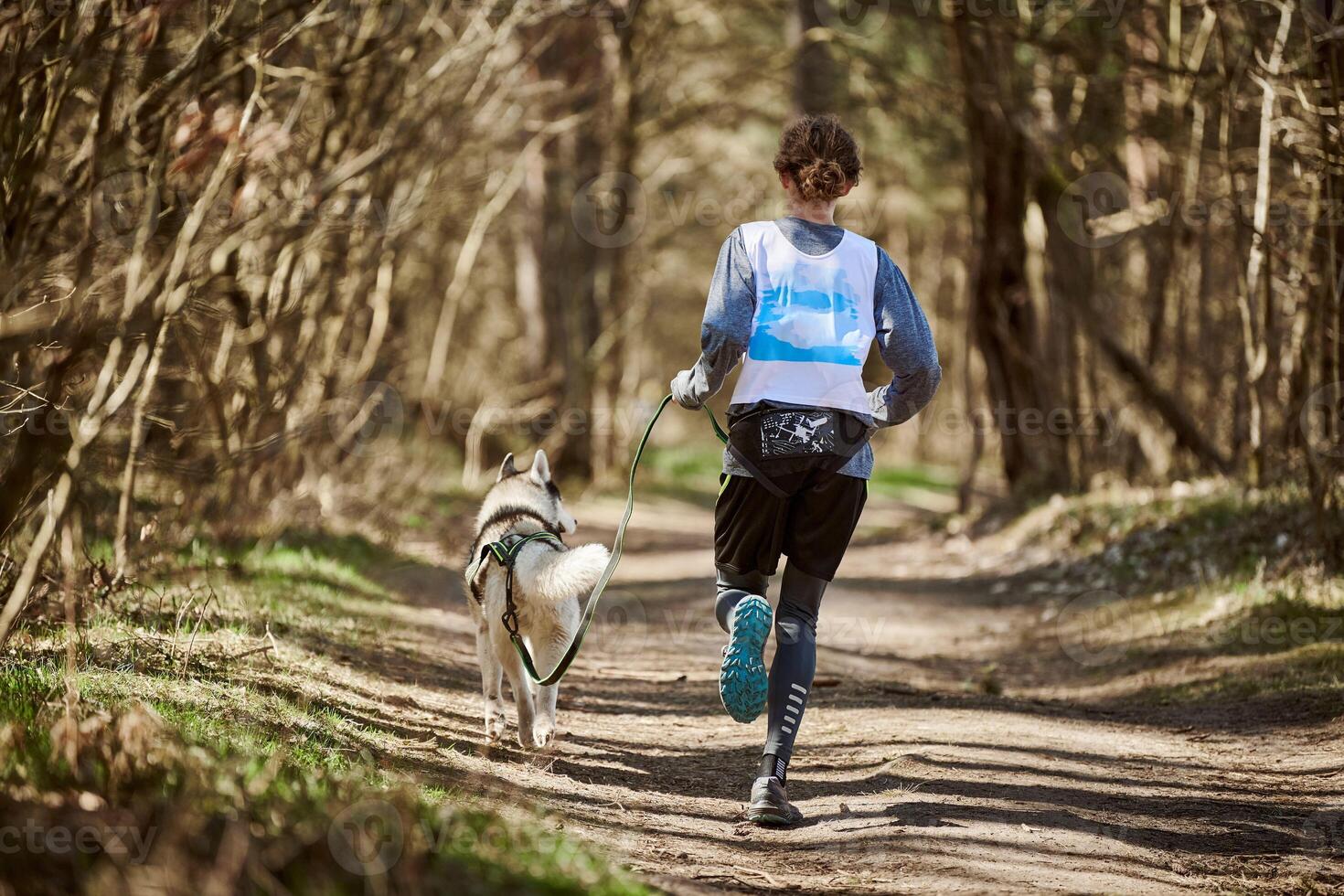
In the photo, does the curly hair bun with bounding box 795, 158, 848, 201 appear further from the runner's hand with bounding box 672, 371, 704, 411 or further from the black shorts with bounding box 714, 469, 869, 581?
the black shorts with bounding box 714, 469, 869, 581

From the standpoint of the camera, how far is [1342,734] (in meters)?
6.46

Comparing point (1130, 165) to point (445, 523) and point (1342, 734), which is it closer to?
point (445, 523)

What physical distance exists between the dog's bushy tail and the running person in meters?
0.66

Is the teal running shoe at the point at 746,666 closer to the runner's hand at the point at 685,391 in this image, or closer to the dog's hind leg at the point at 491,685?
the runner's hand at the point at 685,391

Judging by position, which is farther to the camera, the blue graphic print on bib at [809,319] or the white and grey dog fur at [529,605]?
the white and grey dog fur at [529,605]

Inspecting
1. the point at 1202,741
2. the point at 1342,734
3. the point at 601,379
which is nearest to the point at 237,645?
the point at 1202,741

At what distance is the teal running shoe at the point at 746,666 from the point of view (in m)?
4.71

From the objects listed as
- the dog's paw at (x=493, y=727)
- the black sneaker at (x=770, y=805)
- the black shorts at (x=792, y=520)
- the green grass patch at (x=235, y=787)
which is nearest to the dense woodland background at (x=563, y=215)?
the green grass patch at (x=235, y=787)

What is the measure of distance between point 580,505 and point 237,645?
12.5m

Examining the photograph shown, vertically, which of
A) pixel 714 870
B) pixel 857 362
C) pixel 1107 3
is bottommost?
pixel 714 870

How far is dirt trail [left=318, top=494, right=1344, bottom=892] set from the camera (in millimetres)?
4418

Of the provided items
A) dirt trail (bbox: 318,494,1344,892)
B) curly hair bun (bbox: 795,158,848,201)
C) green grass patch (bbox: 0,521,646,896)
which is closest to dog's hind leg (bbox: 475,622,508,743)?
dirt trail (bbox: 318,494,1344,892)

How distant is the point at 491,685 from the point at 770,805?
1803 mm

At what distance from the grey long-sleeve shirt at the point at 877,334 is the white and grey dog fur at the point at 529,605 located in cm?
100
